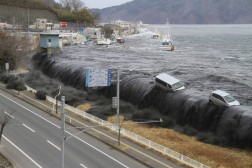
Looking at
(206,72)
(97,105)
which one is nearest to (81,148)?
(97,105)

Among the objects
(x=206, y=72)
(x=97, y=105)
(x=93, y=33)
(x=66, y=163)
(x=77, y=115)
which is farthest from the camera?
(x=93, y=33)

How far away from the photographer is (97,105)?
5541 cm

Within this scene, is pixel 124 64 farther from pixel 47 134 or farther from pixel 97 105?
pixel 47 134

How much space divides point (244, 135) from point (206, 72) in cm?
4138

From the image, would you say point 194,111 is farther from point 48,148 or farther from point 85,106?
point 48,148

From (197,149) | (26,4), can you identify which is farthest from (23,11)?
(197,149)

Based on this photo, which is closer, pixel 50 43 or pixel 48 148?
pixel 48 148

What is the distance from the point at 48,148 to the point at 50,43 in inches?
2659

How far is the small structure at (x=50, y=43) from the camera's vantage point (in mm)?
99750

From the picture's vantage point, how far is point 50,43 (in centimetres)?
10106

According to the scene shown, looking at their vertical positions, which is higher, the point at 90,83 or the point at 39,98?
the point at 90,83

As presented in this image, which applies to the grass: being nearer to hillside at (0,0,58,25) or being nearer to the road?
the road

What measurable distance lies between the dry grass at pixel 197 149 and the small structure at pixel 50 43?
5937 cm

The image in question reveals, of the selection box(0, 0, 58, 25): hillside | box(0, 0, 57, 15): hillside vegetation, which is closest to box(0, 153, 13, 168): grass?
box(0, 0, 58, 25): hillside
